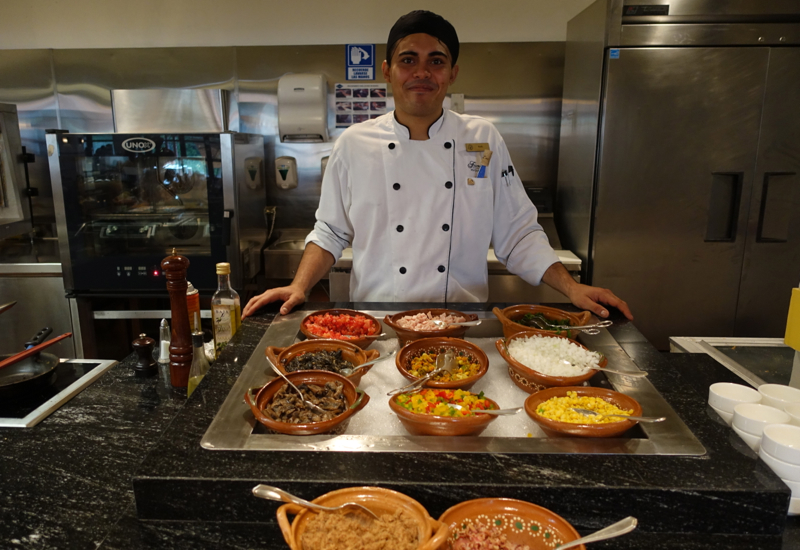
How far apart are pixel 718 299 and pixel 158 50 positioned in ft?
13.2

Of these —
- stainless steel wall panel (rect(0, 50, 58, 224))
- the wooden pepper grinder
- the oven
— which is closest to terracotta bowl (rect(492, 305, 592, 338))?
the wooden pepper grinder

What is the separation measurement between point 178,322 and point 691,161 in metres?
2.83

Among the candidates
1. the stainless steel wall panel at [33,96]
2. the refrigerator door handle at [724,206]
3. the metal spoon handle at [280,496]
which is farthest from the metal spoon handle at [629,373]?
the stainless steel wall panel at [33,96]

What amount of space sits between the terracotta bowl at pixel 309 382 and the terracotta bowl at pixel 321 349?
0.25ft

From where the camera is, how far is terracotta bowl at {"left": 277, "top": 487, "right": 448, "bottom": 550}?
846 mm

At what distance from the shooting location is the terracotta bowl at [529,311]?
1613mm

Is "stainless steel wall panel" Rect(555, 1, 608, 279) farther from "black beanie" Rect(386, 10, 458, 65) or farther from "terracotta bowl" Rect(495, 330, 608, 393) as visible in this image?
"terracotta bowl" Rect(495, 330, 608, 393)

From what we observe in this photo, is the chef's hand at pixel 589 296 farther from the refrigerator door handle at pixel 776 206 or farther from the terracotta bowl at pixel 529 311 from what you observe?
the refrigerator door handle at pixel 776 206

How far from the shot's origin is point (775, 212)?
315cm

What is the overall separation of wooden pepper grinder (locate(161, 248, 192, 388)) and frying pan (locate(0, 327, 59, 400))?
361 mm

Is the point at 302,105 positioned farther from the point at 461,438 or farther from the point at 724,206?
the point at 461,438

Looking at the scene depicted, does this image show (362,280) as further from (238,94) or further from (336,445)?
(238,94)

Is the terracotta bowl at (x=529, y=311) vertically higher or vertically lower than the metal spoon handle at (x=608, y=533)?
higher

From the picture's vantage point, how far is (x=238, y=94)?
154 inches
